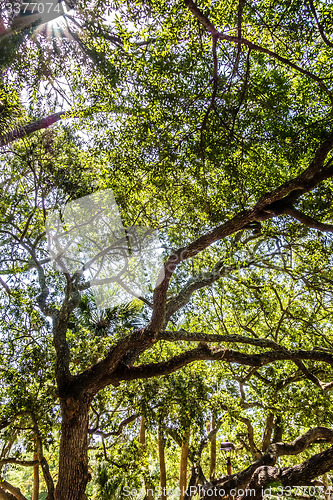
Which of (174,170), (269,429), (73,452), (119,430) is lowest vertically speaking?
(73,452)

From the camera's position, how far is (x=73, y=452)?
4238 mm

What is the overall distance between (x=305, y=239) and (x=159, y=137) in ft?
12.2

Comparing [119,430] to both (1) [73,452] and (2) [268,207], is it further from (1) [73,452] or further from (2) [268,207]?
(2) [268,207]

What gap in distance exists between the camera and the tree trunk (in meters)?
4.05

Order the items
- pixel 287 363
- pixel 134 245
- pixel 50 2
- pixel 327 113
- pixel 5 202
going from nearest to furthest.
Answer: pixel 50 2
pixel 327 113
pixel 5 202
pixel 134 245
pixel 287 363

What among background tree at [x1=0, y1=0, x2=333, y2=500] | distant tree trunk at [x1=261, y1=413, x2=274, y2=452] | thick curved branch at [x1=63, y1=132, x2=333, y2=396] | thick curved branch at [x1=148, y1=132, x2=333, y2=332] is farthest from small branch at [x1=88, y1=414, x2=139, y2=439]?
distant tree trunk at [x1=261, y1=413, x2=274, y2=452]

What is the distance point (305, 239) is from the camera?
20.6 ft

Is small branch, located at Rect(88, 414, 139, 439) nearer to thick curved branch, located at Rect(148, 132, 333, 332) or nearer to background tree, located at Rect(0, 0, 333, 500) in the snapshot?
background tree, located at Rect(0, 0, 333, 500)

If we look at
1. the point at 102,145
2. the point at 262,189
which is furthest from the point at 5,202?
the point at 262,189

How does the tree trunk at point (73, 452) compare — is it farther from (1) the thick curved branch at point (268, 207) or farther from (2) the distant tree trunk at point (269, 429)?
(2) the distant tree trunk at point (269, 429)

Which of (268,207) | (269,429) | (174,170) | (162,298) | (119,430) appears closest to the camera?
(268,207)

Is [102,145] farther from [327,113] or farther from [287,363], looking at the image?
[287,363]

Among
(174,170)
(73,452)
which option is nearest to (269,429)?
(73,452)

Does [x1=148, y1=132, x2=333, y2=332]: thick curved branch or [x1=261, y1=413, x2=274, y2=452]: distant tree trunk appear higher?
[x1=148, y1=132, x2=333, y2=332]: thick curved branch
